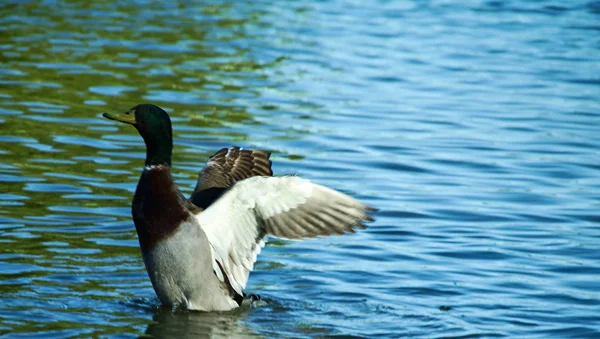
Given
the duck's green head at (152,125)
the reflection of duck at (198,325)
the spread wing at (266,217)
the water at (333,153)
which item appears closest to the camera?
the reflection of duck at (198,325)

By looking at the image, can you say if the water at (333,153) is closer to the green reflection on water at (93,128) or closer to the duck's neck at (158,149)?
the green reflection on water at (93,128)

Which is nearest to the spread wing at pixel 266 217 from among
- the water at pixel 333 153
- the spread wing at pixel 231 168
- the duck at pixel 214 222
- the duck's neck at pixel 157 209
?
the duck at pixel 214 222

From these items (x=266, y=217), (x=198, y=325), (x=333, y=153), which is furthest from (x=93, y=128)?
(x=198, y=325)

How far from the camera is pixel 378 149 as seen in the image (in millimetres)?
11219

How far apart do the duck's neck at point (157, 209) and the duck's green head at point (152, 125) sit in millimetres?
127

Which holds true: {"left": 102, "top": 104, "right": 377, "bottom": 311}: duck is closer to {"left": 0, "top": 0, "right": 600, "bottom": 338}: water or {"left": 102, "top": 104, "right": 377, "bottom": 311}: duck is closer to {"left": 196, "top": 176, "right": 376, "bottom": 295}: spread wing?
{"left": 196, "top": 176, "right": 376, "bottom": 295}: spread wing

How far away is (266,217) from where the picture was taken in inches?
263

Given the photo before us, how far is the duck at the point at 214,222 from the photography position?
257 inches

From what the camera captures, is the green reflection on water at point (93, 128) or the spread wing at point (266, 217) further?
the green reflection on water at point (93, 128)

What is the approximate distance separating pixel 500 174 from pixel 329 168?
172 cm

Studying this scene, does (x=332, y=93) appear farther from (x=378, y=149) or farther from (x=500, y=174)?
(x=500, y=174)

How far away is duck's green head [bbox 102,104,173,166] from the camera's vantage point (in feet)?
22.1

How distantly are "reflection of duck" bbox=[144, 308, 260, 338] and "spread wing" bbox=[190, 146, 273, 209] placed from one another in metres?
1.09

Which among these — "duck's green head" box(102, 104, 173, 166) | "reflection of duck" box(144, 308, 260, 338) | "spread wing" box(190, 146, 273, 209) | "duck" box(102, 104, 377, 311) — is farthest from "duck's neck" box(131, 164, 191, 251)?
"spread wing" box(190, 146, 273, 209)
